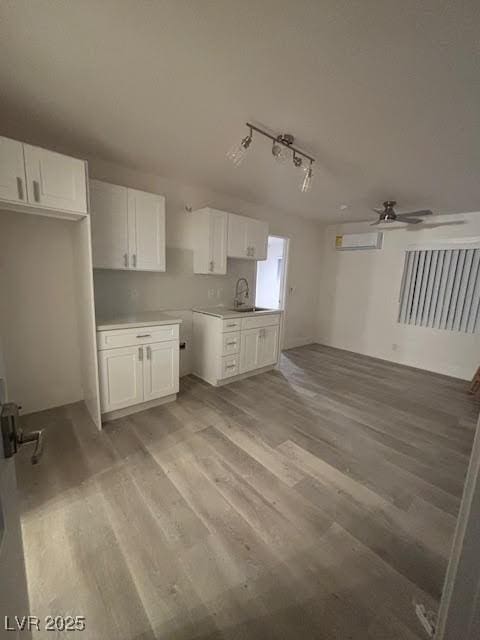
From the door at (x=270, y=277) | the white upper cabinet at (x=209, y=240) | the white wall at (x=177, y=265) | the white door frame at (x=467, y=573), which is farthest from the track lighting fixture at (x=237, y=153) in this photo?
the door at (x=270, y=277)

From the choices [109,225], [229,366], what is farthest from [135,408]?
[109,225]

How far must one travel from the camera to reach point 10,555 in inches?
22.7

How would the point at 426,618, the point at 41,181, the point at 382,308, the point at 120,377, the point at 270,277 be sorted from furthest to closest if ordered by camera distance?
the point at 270,277, the point at 382,308, the point at 120,377, the point at 41,181, the point at 426,618

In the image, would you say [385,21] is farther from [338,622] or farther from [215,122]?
[338,622]

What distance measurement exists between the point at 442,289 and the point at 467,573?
4411 millimetres

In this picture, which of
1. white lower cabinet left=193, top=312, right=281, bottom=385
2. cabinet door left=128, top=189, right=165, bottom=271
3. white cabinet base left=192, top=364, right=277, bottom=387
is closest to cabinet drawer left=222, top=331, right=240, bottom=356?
white lower cabinet left=193, top=312, right=281, bottom=385

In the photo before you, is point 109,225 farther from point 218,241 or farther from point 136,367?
point 136,367

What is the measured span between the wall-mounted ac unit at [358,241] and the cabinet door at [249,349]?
2738 millimetres

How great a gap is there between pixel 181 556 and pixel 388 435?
2005 millimetres

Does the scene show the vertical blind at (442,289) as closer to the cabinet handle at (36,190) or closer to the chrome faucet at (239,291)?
the chrome faucet at (239,291)

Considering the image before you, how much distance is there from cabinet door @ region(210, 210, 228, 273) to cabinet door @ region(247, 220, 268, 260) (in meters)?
0.43

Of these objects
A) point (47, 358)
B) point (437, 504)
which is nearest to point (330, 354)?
point (437, 504)

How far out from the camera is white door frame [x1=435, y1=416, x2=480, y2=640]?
1.90ft

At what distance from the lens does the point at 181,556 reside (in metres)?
1.30
